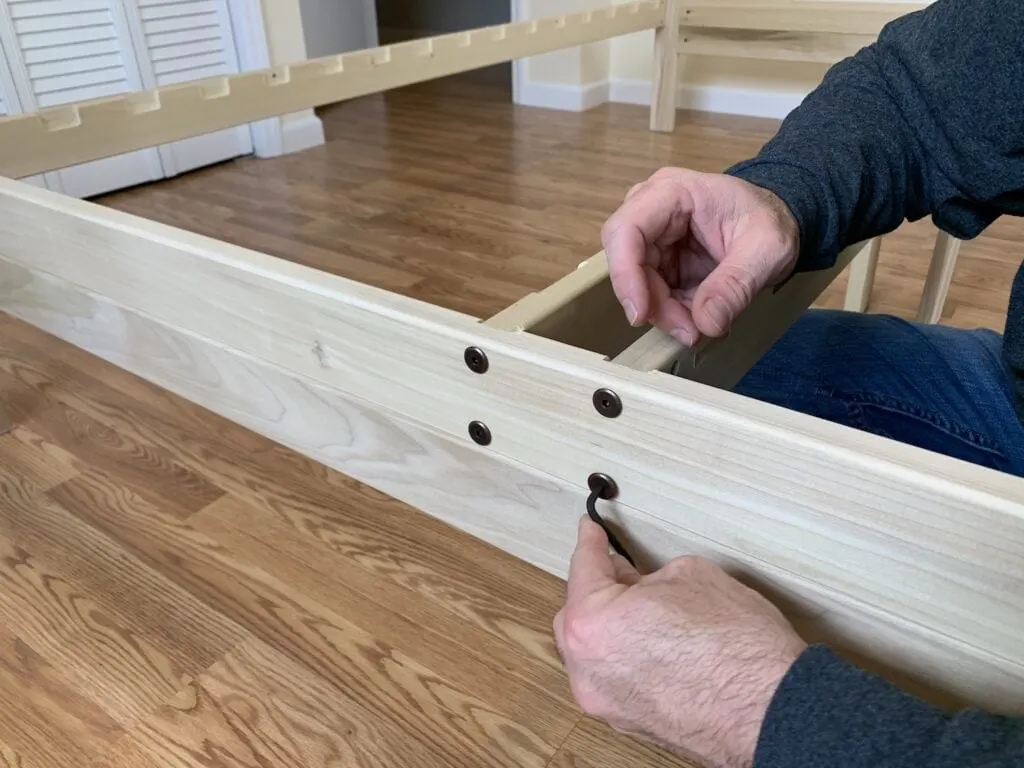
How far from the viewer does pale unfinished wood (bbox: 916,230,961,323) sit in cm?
141

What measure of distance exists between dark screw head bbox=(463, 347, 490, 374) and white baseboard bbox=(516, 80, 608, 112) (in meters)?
3.05

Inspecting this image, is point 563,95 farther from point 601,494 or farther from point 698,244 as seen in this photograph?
point 601,494

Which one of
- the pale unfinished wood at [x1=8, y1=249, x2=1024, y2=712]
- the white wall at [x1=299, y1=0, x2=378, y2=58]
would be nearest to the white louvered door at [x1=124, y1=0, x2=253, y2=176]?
the white wall at [x1=299, y1=0, x2=378, y2=58]

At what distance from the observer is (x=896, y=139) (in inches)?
26.4

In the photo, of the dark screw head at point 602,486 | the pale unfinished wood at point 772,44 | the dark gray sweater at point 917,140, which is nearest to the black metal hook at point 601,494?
the dark screw head at point 602,486

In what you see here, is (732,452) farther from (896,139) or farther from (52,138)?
(52,138)

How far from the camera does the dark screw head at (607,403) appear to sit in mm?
450

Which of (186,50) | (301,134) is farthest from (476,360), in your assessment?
(301,134)

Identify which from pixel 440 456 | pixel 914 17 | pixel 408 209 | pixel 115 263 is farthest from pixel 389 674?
pixel 408 209

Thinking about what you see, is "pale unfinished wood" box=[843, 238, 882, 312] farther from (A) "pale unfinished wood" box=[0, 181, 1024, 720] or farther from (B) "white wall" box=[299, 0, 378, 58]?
(B) "white wall" box=[299, 0, 378, 58]

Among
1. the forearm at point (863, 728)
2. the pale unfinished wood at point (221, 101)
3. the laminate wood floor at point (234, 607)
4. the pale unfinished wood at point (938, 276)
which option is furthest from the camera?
the pale unfinished wood at point (938, 276)

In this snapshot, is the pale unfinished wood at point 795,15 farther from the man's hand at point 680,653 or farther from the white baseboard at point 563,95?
the man's hand at point 680,653

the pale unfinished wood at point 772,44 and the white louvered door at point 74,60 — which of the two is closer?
the white louvered door at point 74,60

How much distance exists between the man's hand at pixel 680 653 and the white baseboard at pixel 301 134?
2660 millimetres
